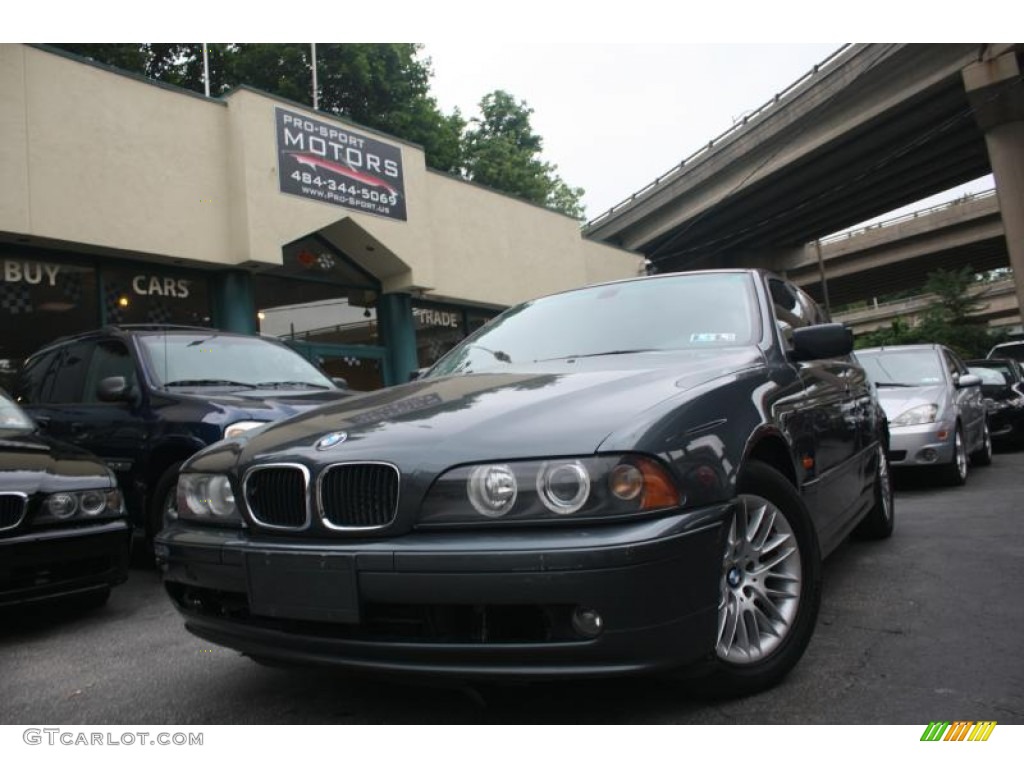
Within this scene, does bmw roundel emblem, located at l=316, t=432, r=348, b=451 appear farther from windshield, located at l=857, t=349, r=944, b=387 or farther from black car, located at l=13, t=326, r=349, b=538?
windshield, located at l=857, t=349, r=944, b=387

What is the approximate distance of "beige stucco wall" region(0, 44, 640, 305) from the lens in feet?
33.1

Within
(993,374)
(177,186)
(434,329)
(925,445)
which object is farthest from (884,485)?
(434,329)

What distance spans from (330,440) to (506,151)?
1189 inches

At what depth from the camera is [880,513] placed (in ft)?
15.5

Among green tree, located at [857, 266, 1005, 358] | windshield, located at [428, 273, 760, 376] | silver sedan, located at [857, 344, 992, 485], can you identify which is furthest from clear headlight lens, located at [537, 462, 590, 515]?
green tree, located at [857, 266, 1005, 358]

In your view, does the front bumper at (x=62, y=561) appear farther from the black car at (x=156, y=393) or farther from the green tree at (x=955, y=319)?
the green tree at (x=955, y=319)

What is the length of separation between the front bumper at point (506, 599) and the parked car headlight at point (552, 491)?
0.04 meters

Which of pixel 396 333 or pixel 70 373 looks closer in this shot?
pixel 70 373

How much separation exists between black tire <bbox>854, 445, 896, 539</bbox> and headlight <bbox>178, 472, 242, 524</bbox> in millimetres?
3631

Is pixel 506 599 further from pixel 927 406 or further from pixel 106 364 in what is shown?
pixel 927 406

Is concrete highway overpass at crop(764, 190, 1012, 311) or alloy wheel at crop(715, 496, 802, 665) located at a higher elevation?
concrete highway overpass at crop(764, 190, 1012, 311)

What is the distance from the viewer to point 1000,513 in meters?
5.49

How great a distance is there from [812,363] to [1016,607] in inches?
50.5
